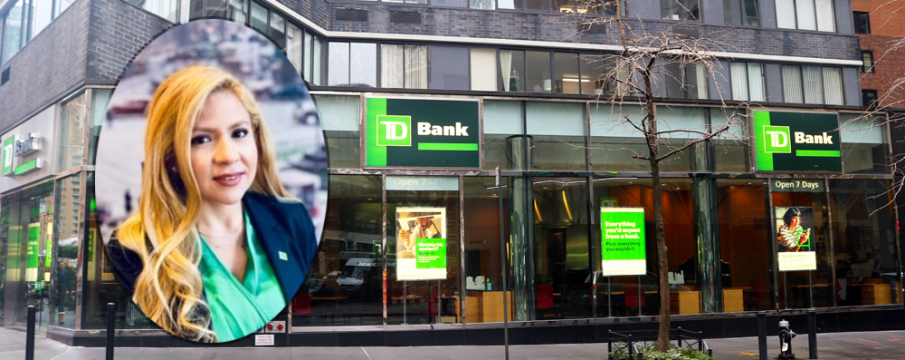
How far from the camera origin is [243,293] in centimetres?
1283

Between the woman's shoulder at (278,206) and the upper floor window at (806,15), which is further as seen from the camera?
the upper floor window at (806,15)

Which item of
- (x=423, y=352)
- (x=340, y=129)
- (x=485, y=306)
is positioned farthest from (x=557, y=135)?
(x=423, y=352)

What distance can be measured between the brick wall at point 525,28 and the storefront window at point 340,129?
2358mm

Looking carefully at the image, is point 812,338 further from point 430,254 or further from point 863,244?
point 430,254

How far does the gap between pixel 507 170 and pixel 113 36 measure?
862 centimetres

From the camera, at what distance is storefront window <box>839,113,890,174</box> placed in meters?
17.7

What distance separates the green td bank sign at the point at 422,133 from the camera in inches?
571

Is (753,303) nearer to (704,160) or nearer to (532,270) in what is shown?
(704,160)

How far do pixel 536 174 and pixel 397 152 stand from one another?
3.19 metres

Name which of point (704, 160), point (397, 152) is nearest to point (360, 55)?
point (397, 152)

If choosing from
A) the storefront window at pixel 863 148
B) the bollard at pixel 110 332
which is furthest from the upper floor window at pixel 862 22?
the bollard at pixel 110 332

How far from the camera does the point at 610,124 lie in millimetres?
15930

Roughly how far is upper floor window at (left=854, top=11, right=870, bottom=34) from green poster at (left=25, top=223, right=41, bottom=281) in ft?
110

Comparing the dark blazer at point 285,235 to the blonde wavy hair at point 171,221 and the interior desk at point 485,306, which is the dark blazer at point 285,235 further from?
the interior desk at point 485,306
